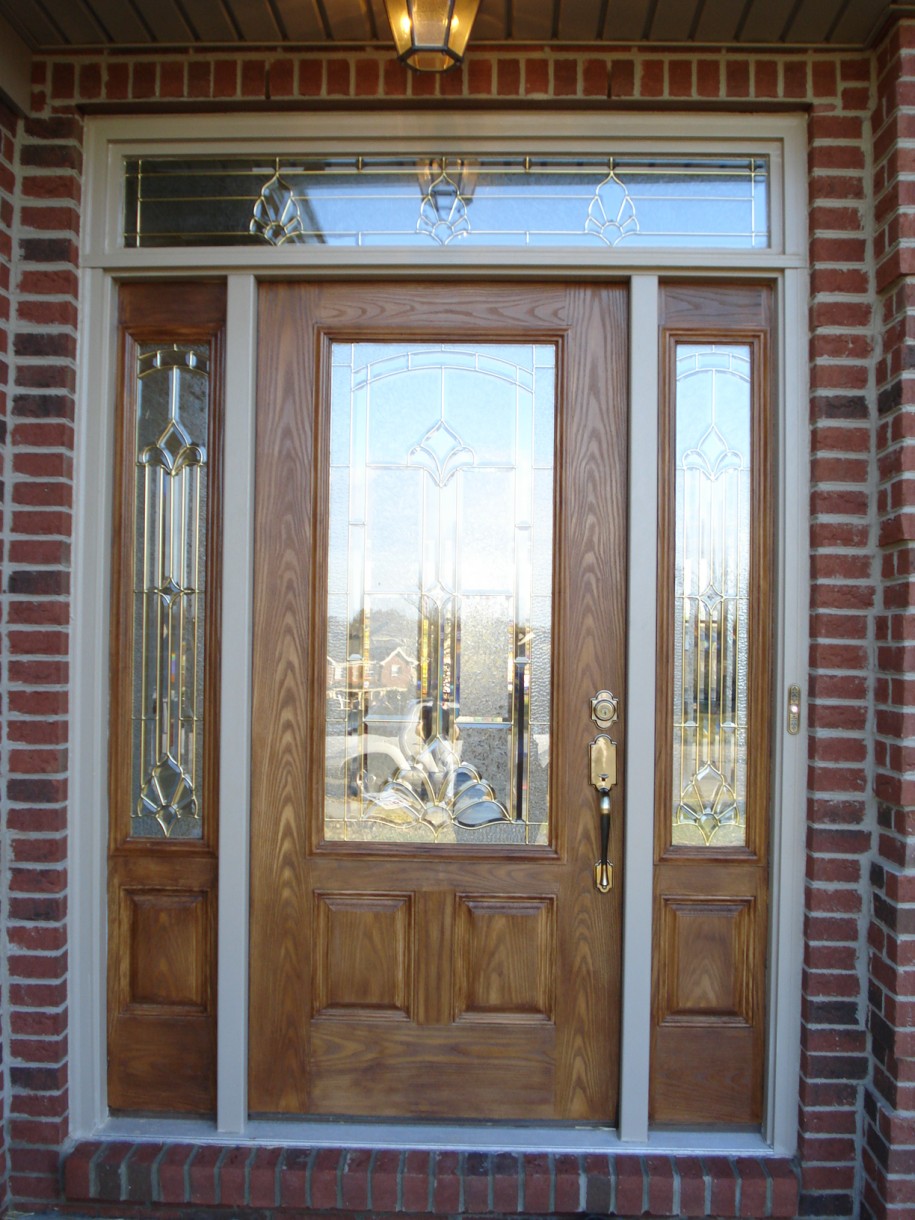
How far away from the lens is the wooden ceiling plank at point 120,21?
2180 millimetres

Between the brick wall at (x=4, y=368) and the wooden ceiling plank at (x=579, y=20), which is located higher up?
the wooden ceiling plank at (x=579, y=20)

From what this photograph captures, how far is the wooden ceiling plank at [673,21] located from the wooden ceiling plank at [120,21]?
1.29 m

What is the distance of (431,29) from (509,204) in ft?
1.76

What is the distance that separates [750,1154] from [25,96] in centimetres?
334

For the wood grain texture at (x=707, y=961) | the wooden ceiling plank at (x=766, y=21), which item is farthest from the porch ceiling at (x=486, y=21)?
the wood grain texture at (x=707, y=961)

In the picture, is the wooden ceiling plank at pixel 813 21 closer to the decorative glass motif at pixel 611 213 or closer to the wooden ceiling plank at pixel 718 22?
the wooden ceiling plank at pixel 718 22

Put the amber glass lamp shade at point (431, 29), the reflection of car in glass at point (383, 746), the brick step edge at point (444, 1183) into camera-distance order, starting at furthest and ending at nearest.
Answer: the reflection of car in glass at point (383, 746), the brick step edge at point (444, 1183), the amber glass lamp shade at point (431, 29)

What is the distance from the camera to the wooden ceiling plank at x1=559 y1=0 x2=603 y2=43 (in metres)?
2.17

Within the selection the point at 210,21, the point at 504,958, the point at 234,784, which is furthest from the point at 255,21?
the point at 504,958

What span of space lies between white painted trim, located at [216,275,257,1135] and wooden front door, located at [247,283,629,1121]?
0.05 meters

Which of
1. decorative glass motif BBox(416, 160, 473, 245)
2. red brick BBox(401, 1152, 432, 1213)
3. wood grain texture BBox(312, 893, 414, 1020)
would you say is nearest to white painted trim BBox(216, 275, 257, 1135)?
wood grain texture BBox(312, 893, 414, 1020)

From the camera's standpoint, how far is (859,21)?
2197 millimetres

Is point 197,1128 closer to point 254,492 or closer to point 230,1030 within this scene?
point 230,1030

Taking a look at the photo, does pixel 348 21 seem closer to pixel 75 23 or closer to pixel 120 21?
pixel 120 21
